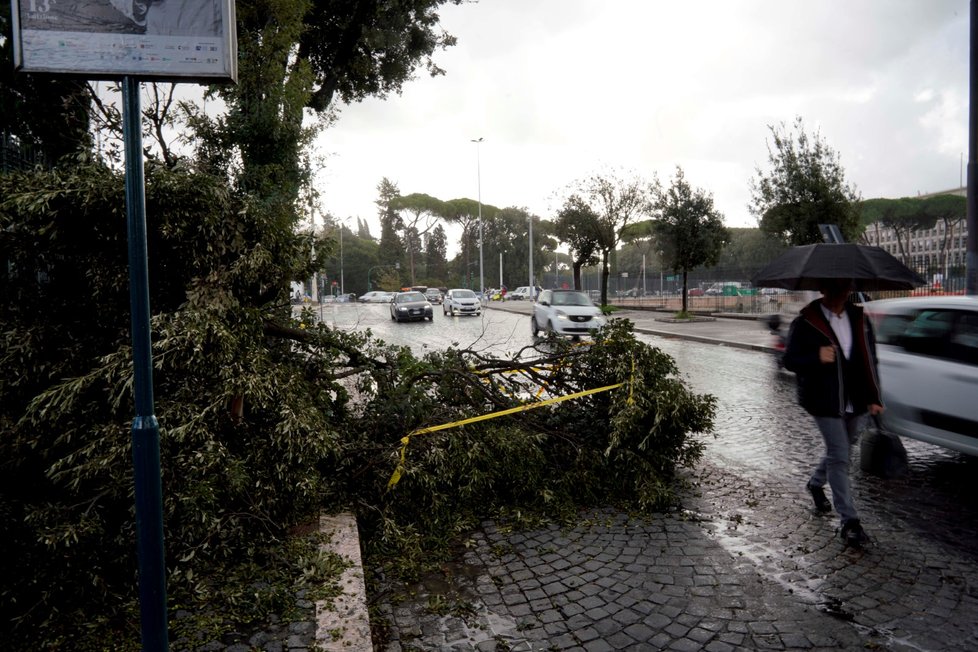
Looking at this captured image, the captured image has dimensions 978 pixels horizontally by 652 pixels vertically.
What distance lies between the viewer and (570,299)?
20.4 meters

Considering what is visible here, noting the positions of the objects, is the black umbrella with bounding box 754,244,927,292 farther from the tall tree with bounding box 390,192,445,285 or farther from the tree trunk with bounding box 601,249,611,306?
the tall tree with bounding box 390,192,445,285

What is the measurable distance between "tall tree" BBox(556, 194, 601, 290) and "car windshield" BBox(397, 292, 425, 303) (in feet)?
30.5

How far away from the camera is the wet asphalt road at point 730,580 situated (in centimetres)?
312

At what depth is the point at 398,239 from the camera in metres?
92.2

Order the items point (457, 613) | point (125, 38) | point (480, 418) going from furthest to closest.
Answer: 1. point (480, 418)
2. point (457, 613)
3. point (125, 38)

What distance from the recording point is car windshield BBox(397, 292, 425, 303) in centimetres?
3031

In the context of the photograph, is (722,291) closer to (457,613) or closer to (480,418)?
(480,418)

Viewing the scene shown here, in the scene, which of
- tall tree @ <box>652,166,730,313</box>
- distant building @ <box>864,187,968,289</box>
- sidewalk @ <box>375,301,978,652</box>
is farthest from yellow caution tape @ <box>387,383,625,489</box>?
tall tree @ <box>652,166,730,313</box>

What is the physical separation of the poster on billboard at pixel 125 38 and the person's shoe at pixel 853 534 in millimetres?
4371

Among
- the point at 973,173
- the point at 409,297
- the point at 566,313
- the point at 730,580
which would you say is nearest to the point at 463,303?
the point at 409,297

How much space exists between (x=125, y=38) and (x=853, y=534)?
186 inches

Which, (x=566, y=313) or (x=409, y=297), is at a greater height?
(x=409, y=297)

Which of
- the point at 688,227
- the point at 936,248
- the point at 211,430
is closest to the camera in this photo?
the point at 211,430

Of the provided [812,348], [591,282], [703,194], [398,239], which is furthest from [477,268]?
[812,348]
